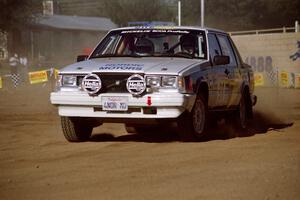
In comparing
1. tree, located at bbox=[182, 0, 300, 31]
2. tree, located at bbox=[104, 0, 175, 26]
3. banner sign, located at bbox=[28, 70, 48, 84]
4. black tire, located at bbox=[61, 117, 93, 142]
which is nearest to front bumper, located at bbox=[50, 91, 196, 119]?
black tire, located at bbox=[61, 117, 93, 142]

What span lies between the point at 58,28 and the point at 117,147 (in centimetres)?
6045

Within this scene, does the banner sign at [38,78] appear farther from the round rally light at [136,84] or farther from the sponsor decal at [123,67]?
the round rally light at [136,84]

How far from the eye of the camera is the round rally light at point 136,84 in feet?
26.8

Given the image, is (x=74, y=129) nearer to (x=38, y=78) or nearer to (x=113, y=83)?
(x=113, y=83)

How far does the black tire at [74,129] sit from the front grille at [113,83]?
680mm

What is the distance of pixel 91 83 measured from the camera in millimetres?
8375

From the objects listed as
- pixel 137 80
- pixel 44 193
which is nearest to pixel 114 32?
pixel 137 80

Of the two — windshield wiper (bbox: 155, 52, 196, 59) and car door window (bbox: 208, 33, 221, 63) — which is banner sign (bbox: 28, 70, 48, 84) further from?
windshield wiper (bbox: 155, 52, 196, 59)

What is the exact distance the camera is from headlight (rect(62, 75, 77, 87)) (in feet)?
28.3

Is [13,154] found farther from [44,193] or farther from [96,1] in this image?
[96,1]

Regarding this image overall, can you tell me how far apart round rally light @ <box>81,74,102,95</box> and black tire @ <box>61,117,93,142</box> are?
568mm

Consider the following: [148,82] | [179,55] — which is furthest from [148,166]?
[179,55]

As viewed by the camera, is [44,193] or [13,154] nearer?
[44,193]

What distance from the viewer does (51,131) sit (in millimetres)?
10438
